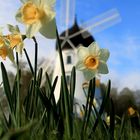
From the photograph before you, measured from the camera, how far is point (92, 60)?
101 inches

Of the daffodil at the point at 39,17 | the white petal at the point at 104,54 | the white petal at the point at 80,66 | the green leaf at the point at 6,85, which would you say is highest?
the daffodil at the point at 39,17

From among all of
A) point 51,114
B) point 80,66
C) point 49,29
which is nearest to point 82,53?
point 80,66

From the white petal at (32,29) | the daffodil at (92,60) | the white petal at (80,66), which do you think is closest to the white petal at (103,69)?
the daffodil at (92,60)

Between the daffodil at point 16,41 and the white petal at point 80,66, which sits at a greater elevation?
the daffodil at point 16,41

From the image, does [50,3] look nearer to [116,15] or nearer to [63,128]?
[63,128]

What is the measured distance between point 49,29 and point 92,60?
24.4 inches

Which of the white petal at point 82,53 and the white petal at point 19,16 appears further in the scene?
the white petal at point 82,53

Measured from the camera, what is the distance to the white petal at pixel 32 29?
204 cm

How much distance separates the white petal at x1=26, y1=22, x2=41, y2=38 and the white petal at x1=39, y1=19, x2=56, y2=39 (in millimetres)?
20

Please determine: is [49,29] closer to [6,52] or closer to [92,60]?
[6,52]

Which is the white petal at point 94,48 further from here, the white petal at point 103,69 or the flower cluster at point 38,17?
the flower cluster at point 38,17

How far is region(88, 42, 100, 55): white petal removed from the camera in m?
2.52

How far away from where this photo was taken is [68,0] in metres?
30.1

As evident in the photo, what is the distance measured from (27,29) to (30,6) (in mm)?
116
